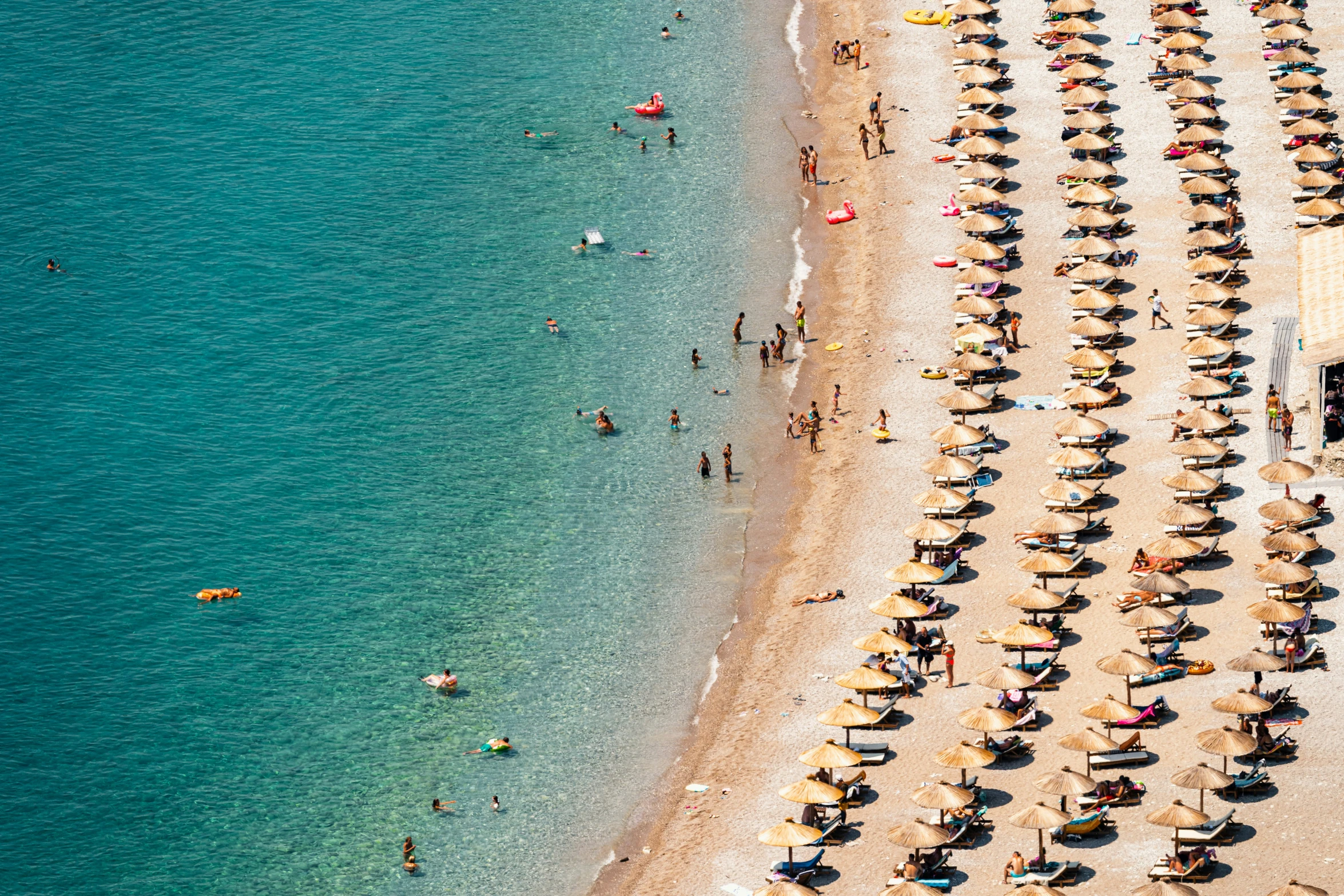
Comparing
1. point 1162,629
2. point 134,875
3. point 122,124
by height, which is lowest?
point 134,875

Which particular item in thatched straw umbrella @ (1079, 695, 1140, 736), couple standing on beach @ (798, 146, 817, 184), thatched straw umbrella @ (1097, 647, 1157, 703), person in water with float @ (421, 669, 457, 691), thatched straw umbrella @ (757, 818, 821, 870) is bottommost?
person in water with float @ (421, 669, 457, 691)

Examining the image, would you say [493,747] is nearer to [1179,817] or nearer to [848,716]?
[848,716]

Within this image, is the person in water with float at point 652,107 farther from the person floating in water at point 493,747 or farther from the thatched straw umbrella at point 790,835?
the thatched straw umbrella at point 790,835

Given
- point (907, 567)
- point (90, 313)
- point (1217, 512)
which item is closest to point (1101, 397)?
point (1217, 512)

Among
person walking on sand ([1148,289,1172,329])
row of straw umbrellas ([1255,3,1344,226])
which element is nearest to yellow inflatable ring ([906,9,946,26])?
row of straw umbrellas ([1255,3,1344,226])

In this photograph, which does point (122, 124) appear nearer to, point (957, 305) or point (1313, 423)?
point (957, 305)

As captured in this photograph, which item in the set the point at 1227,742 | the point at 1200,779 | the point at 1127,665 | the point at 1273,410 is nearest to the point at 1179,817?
the point at 1200,779

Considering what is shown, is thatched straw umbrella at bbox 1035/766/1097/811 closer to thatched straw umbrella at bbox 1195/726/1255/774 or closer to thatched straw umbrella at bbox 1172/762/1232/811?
thatched straw umbrella at bbox 1172/762/1232/811
